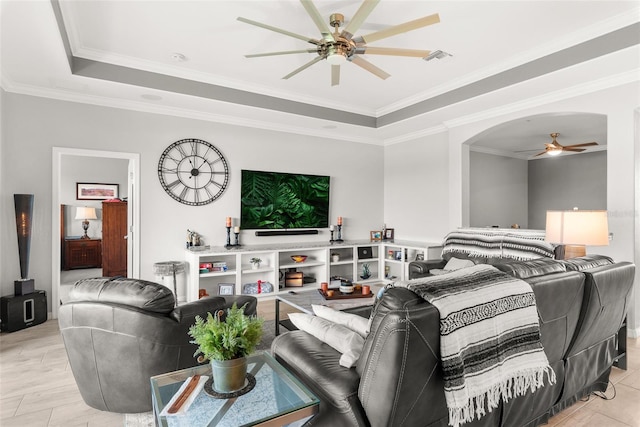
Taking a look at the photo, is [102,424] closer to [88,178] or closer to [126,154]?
[126,154]

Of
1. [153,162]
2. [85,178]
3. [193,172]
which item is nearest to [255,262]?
[193,172]

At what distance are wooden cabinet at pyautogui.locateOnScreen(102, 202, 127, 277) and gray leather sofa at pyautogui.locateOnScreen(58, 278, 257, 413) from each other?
479 centimetres

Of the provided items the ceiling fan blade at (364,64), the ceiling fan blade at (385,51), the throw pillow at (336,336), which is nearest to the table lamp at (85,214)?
the ceiling fan blade at (364,64)

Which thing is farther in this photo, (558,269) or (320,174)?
(320,174)

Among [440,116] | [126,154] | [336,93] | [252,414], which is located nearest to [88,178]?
[126,154]

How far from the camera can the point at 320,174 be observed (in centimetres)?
593

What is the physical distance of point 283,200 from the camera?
551 cm

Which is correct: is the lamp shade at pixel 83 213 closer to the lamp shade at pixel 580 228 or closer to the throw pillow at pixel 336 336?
the throw pillow at pixel 336 336

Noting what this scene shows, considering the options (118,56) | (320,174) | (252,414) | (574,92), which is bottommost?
(252,414)

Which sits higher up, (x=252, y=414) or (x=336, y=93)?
(x=336, y=93)

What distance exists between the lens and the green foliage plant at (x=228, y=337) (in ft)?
4.58

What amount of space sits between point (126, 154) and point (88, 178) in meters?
3.80

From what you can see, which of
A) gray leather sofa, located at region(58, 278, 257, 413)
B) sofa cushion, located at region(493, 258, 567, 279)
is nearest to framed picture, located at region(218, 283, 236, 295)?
gray leather sofa, located at region(58, 278, 257, 413)

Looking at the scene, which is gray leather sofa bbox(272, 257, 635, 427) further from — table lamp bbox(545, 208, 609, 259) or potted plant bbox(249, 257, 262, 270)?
potted plant bbox(249, 257, 262, 270)
